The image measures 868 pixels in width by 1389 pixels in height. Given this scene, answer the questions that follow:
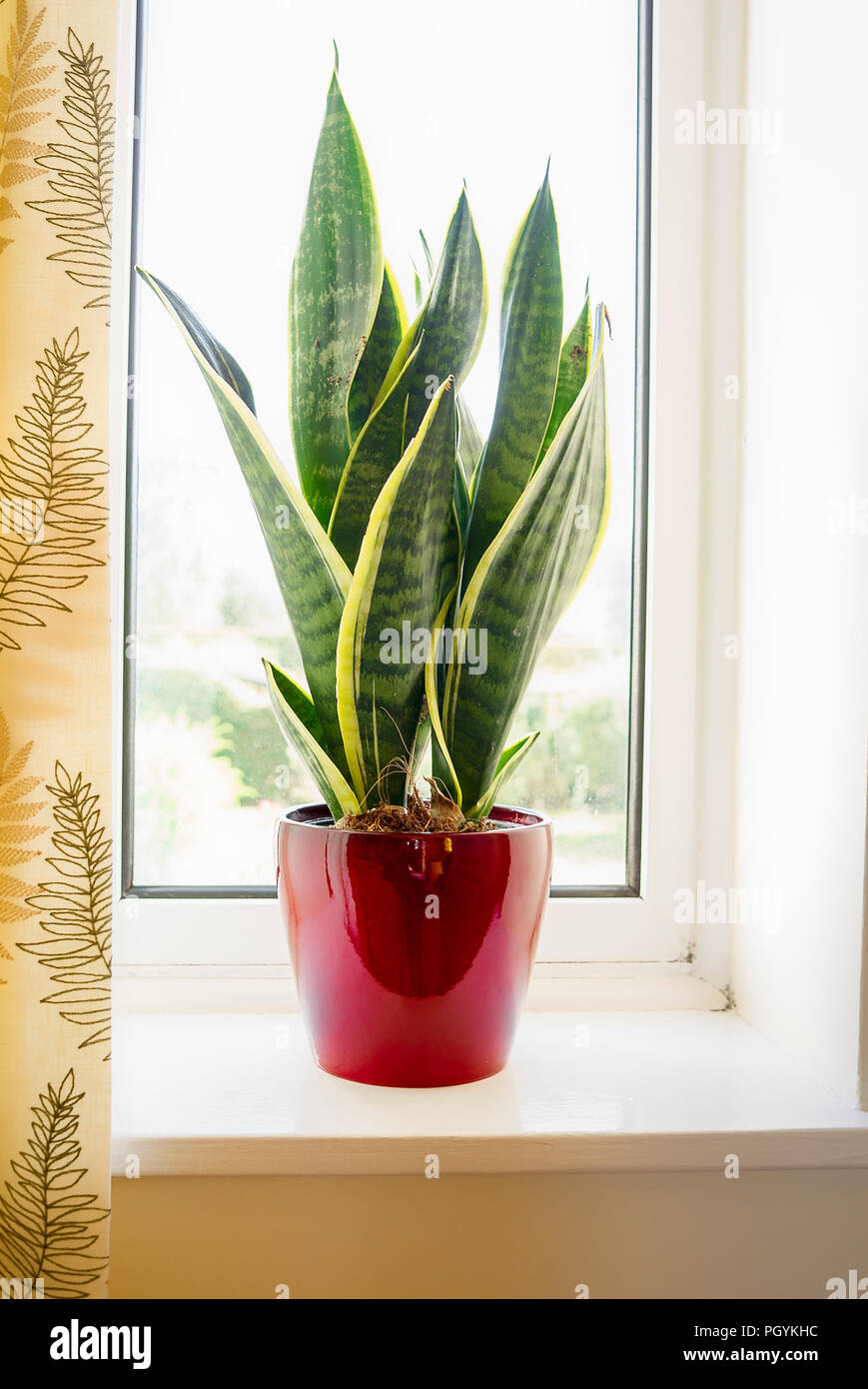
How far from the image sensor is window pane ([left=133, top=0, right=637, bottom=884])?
89cm

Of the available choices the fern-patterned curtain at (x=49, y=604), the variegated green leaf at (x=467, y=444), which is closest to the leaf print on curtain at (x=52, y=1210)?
the fern-patterned curtain at (x=49, y=604)

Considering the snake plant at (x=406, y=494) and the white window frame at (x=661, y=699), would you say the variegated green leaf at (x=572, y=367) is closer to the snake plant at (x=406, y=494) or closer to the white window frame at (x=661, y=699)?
the snake plant at (x=406, y=494)

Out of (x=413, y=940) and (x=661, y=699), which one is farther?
(x=661, y=699)

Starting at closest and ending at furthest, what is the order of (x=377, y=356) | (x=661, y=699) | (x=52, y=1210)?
1. (x=52, y=1210)
2. (x=377, y=356)
3. (x=661, y=699)

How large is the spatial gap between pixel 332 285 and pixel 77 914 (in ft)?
1.46

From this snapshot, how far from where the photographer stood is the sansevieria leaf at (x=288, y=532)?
0.61 meters

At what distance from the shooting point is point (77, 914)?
0.59m

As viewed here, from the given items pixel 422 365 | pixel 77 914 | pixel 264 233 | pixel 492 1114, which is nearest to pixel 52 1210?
pixel 77 914

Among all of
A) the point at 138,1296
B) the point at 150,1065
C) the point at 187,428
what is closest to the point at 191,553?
the point at 187,428

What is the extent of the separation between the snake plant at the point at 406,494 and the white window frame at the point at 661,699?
0.22 meters

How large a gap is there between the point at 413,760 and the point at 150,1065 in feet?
1.01

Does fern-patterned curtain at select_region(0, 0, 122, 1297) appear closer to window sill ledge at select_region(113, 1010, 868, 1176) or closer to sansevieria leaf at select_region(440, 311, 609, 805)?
window sill ledge at select_region(113, 1010, 868, 1176)

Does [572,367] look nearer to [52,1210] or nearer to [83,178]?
[83,178]
